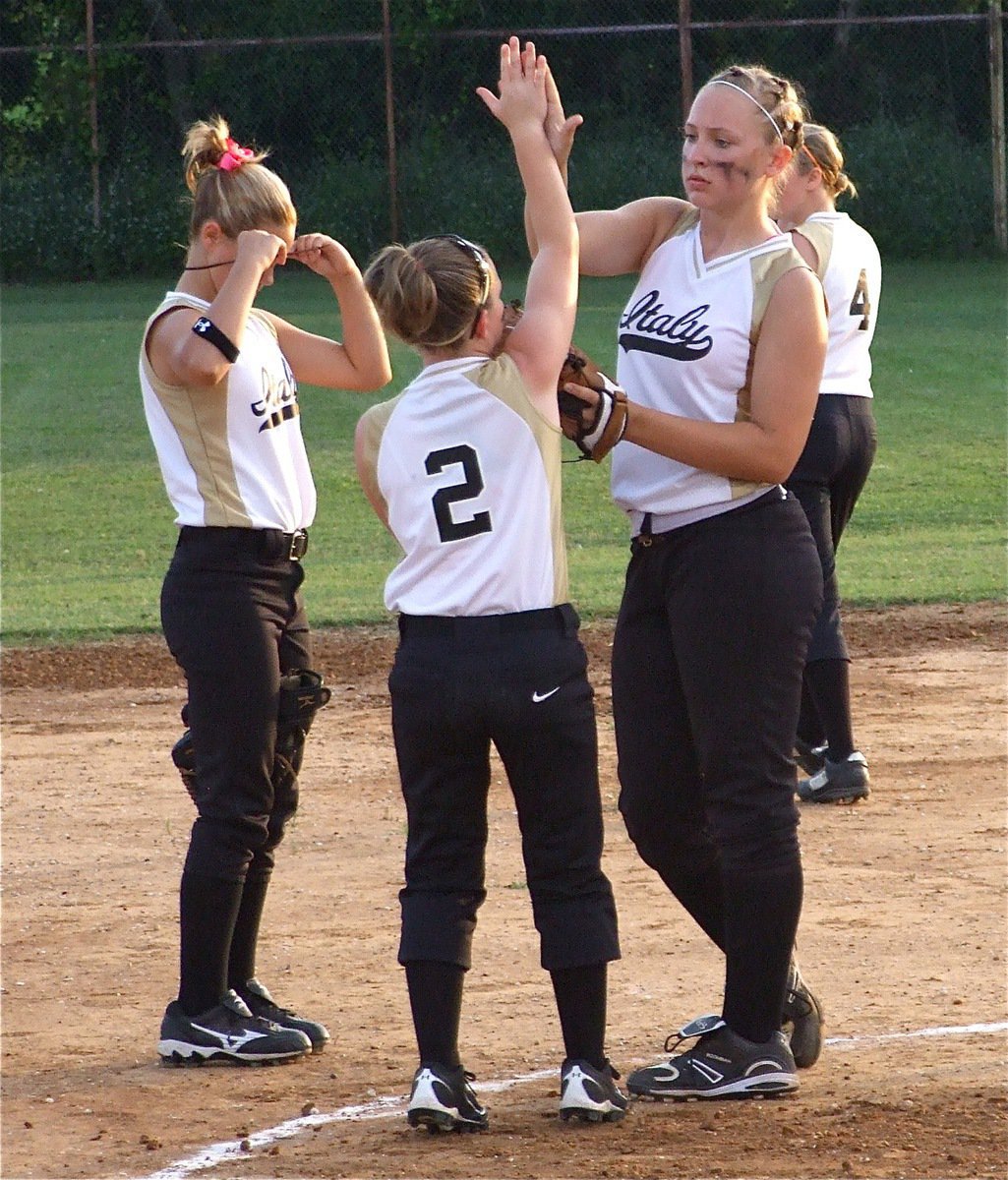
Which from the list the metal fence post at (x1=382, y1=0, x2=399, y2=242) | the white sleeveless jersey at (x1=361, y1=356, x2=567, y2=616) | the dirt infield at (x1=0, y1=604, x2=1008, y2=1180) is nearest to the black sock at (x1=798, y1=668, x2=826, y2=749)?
the dirt infield at (x1=0, y1=604, x2=1008, y2=1180)

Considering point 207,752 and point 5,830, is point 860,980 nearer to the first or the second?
point 207,752

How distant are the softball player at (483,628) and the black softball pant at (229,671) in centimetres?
53

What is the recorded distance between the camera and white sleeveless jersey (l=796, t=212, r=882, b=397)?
613 centimetres

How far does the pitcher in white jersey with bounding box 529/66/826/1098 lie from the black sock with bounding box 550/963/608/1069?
250mm

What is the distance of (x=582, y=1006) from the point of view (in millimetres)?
3641

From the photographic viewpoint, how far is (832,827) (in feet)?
20.1

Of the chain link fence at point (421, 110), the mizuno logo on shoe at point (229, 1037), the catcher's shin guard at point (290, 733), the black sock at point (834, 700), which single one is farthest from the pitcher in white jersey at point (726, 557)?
the chain link fence at point (421, 110)

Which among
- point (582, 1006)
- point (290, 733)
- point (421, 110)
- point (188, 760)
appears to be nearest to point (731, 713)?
point (582, 1006)

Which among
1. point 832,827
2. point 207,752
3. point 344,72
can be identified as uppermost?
point 344,72

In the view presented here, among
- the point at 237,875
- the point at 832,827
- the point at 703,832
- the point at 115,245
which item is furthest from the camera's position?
the point at 115,245

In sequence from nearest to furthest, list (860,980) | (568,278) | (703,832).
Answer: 1. (568,278)
2. (703,832)
3. (860,980)

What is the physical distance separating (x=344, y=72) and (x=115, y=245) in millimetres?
4245

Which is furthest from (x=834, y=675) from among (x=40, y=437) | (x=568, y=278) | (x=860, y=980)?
(x=40, y=437)

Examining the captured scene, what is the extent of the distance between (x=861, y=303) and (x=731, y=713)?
293 centimetres
